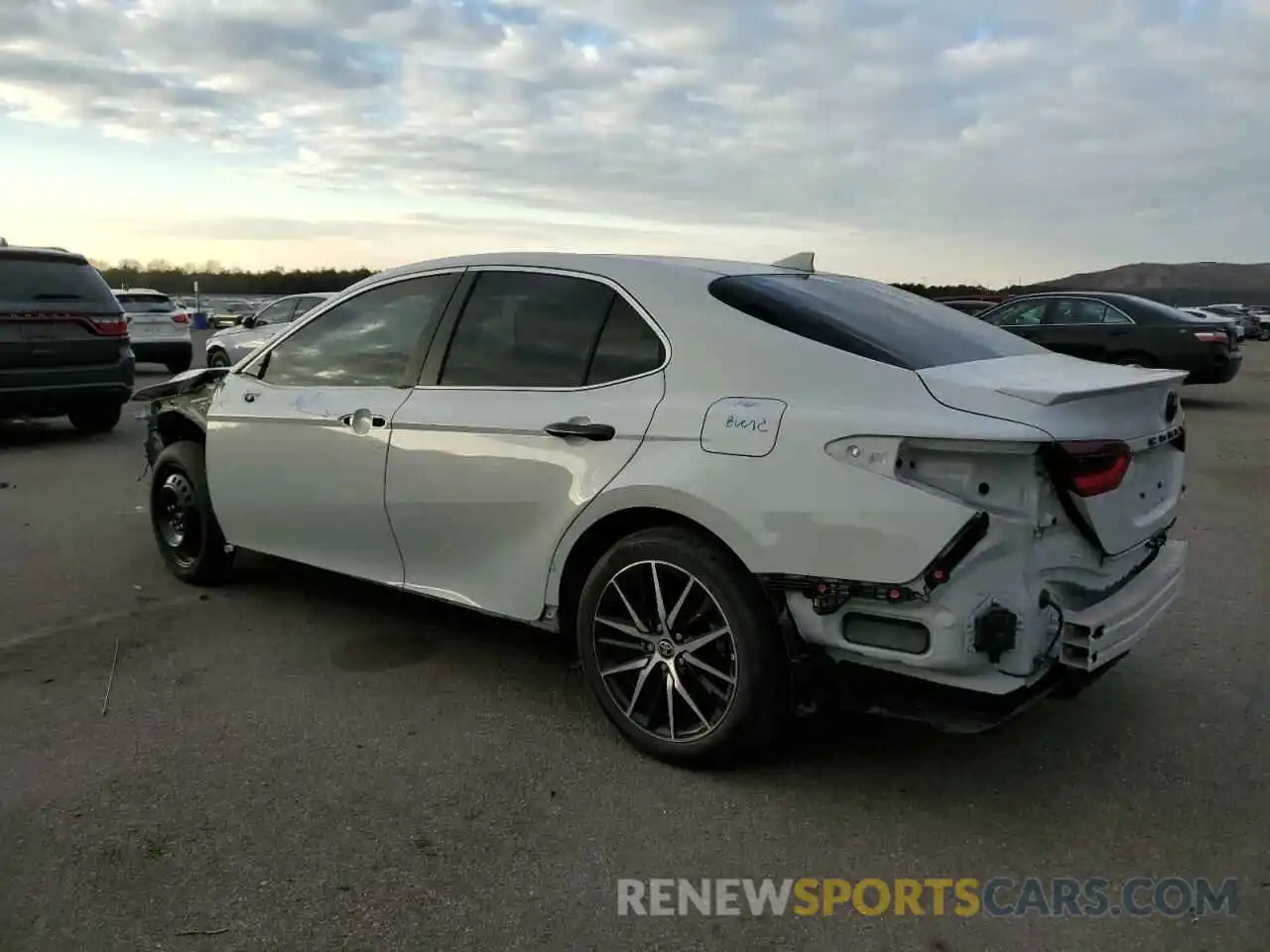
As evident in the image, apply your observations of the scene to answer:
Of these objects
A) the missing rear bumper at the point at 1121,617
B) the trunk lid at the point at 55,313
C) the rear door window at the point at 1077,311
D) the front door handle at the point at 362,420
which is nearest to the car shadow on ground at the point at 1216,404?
the rear door window at the point at 1077,311

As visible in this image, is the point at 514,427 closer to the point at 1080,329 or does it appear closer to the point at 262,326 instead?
the point at 1080,329


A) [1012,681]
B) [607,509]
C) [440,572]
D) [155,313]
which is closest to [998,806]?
[1012,681]

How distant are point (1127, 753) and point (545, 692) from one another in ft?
6.86

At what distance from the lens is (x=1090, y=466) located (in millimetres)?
2932

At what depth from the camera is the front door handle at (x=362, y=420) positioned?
416 cm

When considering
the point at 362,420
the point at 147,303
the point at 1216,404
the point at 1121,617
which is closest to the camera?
the point at 1121,617

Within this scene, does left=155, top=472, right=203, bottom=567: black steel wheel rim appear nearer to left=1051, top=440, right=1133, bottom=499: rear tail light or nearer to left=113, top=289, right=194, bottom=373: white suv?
left=1051, top=440, right=1133, bottom=499: rear tail light

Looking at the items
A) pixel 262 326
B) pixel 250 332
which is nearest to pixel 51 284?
pixel 250 332

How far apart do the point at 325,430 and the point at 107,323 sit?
7272 millimetres

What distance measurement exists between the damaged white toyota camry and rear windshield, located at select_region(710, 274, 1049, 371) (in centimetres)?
2

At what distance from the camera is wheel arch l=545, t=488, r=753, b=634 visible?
3.15 metres

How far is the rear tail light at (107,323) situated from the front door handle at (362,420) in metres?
7.30

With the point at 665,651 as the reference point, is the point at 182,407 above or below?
above

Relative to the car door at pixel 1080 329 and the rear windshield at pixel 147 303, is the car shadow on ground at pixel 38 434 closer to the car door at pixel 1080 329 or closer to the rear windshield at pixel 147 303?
the rear windshield at pixel 147 303
